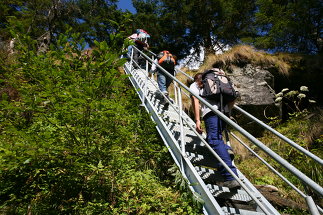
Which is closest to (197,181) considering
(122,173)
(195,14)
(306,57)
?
(122,173)

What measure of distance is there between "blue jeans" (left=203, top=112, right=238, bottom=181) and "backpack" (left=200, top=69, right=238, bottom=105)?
0.85 feet

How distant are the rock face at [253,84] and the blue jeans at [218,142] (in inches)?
189

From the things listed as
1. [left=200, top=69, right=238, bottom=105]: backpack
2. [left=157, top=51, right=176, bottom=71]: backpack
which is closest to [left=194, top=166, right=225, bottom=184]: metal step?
[left=200, top=69, right=238, bottom=105]: backpack

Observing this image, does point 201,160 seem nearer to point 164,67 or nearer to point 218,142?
point 218,142

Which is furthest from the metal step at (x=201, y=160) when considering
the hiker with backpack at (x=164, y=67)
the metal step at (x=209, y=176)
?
the hiker with backpack at (x=164, y=67)

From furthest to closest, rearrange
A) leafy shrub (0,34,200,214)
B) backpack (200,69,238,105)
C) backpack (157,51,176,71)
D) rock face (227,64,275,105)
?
rock face (227,64,275,105)
backpack (157,51,176,71)
backpack (200,69,238,105)
leafy shrub (0,34,200,214)

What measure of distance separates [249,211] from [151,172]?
6.19ft

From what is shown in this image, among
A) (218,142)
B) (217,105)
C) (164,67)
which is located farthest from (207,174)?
(164,67)

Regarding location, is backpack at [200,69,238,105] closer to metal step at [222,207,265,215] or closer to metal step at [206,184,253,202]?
metal step at [206,184,253,202]

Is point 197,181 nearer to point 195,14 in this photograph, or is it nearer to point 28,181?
point 28,181

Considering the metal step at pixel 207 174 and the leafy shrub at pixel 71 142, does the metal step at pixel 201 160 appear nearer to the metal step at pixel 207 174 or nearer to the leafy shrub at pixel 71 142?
the metal step at pixel 207 174

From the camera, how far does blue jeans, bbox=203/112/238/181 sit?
232 cm

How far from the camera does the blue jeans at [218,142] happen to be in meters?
2.32

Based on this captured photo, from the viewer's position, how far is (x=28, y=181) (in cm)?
279
